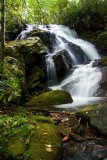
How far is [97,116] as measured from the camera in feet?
18.5

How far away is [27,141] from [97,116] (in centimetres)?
199

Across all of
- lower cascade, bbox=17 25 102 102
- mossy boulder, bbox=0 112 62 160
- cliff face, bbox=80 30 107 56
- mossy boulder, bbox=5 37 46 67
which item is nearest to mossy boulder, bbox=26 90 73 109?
lower cascade, bbox=17 25 102 102

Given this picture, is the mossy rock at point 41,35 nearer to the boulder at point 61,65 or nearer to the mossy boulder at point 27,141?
the boulder at point 61,65

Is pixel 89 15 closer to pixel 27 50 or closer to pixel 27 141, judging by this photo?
pixel 27 50

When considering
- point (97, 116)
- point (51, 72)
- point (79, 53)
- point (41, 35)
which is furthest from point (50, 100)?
point (41, 35)

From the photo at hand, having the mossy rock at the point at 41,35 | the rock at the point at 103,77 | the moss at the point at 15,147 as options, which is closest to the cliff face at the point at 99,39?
the mossy rock at the point at 41,35

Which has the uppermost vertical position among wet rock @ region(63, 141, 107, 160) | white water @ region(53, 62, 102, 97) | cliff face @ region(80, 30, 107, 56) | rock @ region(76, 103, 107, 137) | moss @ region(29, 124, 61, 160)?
cliff face @ region(80, 30, 107, 56)

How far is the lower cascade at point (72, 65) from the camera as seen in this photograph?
443 inches

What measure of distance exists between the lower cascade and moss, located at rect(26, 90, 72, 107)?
200cm

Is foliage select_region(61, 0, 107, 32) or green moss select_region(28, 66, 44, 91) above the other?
foliage select_region(61, 0, 107, 32)

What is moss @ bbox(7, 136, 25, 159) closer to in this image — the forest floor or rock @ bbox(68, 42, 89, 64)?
the forest floor

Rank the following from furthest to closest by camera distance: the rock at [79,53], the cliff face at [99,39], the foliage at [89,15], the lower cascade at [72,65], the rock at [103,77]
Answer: the foliage at [89,15], the cliff face at [99,39], the rock at [79,53], the lower cascade at [72,65], the rock at [103,77]

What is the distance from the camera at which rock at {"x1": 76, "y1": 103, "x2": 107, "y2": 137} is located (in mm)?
5176

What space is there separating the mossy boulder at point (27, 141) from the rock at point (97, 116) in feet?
3.16
